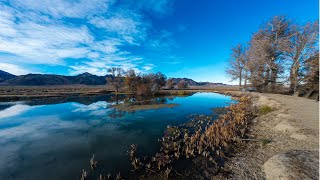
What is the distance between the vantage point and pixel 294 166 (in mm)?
6824

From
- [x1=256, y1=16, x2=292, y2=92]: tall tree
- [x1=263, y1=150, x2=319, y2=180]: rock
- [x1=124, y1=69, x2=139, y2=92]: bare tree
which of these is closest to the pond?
[x1=263, y1=150, x2=319, y2=180]: rock

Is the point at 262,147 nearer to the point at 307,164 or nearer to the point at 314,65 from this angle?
the point at 307,164

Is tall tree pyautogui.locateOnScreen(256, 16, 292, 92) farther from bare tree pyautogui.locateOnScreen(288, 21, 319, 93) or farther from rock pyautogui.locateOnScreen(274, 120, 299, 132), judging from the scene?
rock pyautogui.locateOnScreen(274, 120, 299, 132)

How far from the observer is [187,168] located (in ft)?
28.1

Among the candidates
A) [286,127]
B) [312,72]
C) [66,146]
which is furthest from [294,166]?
[312,72]

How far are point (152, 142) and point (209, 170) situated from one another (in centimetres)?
543

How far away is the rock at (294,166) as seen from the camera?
6353 mm

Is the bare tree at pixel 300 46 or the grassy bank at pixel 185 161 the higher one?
the bare tree at pixel 300 46

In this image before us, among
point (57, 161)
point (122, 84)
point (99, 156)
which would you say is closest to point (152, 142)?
point (99, 156)

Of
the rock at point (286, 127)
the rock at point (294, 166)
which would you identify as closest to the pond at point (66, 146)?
the rock at point (294, 166)

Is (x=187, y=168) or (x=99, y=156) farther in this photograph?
(x=99, y=156)

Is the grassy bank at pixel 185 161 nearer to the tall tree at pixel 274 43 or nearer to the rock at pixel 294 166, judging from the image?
the rock at pixel 294 166

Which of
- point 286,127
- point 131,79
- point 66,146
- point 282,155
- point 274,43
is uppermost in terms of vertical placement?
point 274,43

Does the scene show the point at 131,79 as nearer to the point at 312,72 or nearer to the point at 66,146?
the point at 312,72
